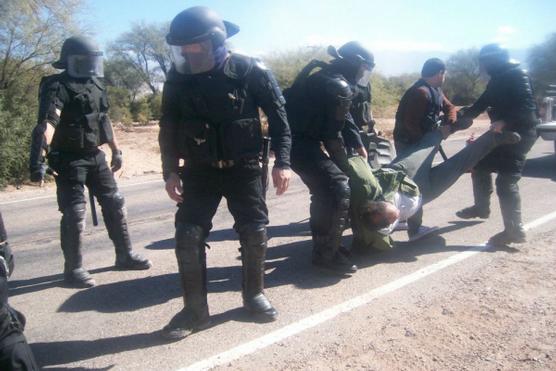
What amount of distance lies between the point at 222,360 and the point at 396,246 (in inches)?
101

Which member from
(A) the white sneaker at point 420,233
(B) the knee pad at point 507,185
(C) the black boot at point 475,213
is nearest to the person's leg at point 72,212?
(A) the white sneaker at point 420,233

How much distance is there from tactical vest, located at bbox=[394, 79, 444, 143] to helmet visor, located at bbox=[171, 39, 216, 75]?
311 cm

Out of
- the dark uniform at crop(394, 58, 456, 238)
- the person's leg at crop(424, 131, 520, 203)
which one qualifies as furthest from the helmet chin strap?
the dark uniform at crop(394, 58, 456, 238)

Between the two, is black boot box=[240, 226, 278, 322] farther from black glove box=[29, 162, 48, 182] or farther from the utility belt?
black glove box=[29, 162, 48, 182]

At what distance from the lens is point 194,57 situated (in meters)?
3.08

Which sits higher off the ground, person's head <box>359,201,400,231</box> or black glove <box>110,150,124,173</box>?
black glove <box>110,150,124,173</box>

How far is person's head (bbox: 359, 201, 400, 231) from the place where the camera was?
4219 mm

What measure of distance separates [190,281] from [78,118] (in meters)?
1.82

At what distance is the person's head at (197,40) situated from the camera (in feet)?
9.86

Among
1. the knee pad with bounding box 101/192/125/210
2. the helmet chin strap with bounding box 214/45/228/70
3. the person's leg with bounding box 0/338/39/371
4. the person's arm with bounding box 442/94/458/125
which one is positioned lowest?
the person's leg with bounding box 0/338/39/371

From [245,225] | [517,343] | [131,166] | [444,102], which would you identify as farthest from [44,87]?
[131,166]

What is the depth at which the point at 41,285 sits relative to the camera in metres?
4.23

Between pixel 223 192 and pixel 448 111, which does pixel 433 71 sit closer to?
pixel 448 111

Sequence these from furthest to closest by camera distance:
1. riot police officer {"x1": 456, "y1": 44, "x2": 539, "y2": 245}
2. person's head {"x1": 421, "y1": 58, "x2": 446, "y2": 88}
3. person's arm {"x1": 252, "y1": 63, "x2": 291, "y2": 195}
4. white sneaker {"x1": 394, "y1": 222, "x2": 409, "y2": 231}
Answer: person's head {"x1": 421, "y1": 58, "x2": 446, "y2": 88} → white sneaker {"x1": 394, "y1": 222, "x2": 409, "y2": 231} → riot police officer {"x1": 456, "y1": 44, "x2": 539, "y2": 245} → person's arm {"x1": 252, "y1": 63, "x2": 291, "y2": 195}
